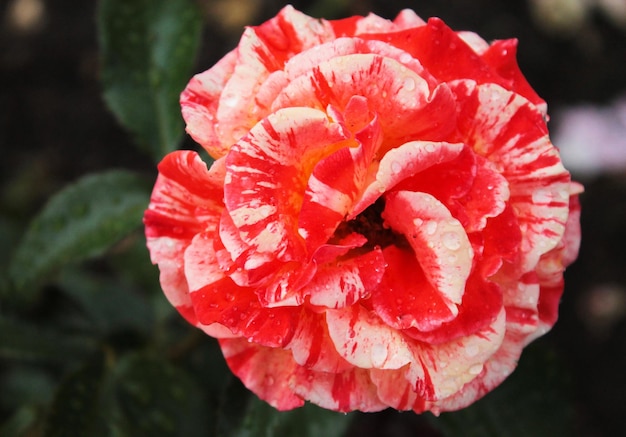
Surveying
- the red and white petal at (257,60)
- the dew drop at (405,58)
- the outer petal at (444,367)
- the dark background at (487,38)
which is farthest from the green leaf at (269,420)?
the dark background at (487,38)

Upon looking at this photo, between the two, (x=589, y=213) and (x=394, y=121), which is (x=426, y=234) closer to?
(x=394, y=121)

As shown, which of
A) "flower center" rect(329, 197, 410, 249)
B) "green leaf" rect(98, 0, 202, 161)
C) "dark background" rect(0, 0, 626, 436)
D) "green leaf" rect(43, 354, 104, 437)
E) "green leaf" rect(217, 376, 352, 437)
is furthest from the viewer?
"dark background" rect(0, 0, 626, 436)

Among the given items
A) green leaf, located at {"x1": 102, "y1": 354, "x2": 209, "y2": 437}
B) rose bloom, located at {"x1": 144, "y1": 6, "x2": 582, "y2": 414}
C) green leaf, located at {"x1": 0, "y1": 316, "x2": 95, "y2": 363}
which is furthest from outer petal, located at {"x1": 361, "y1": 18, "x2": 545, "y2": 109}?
green leaf, located at {"x1": 0, "y1": 316, "x2": 95, "y2": 363}

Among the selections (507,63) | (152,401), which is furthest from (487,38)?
(152,401)

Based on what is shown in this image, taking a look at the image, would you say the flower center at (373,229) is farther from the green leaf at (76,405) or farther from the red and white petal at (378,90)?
the green leaf at (76,405)

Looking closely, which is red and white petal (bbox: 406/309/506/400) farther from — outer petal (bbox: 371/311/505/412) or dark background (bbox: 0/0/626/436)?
dark background (bbox: 0/0/626/436)

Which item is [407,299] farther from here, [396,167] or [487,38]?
[487,38]
